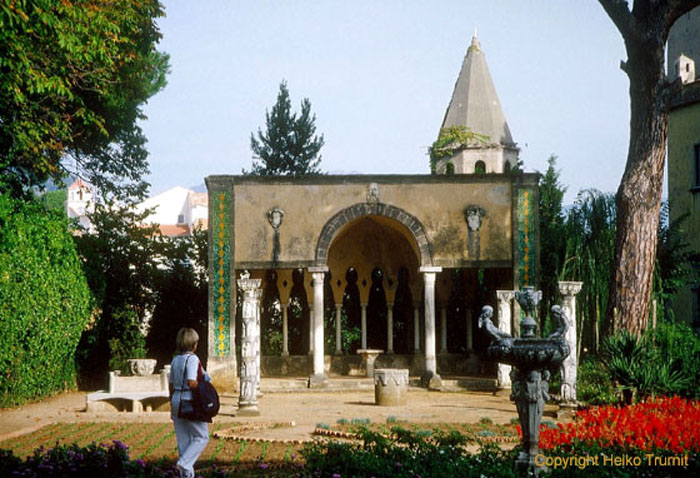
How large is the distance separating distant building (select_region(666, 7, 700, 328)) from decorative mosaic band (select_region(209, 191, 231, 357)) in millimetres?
12049

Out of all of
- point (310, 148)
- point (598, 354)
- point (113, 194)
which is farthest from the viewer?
point (310, 148)

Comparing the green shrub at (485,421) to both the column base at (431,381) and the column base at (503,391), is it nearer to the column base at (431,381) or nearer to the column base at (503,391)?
the column base at (503,391)

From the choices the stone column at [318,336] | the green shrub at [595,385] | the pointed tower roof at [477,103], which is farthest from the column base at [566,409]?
the pointed tower roof at [477,103]

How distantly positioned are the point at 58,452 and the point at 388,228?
1711 centimetres

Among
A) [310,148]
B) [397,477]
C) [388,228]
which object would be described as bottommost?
[397,477]

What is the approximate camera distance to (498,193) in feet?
70.9

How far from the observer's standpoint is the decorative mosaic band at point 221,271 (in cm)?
2103

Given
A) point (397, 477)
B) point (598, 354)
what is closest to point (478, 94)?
point (598, 354)

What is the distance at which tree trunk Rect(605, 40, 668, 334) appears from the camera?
16594mm

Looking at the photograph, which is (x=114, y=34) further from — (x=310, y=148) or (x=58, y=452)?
(x=310, y=148)

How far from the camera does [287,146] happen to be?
42.6 m

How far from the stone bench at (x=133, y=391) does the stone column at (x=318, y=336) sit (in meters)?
4.79

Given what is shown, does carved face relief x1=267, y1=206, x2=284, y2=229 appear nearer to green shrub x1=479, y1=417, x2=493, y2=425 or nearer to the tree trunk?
the tree trunk

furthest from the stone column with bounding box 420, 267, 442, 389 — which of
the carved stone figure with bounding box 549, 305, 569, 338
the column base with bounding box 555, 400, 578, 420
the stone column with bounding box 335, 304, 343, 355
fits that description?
the carved stone figure with bounding box 549, 305, 569, 338
